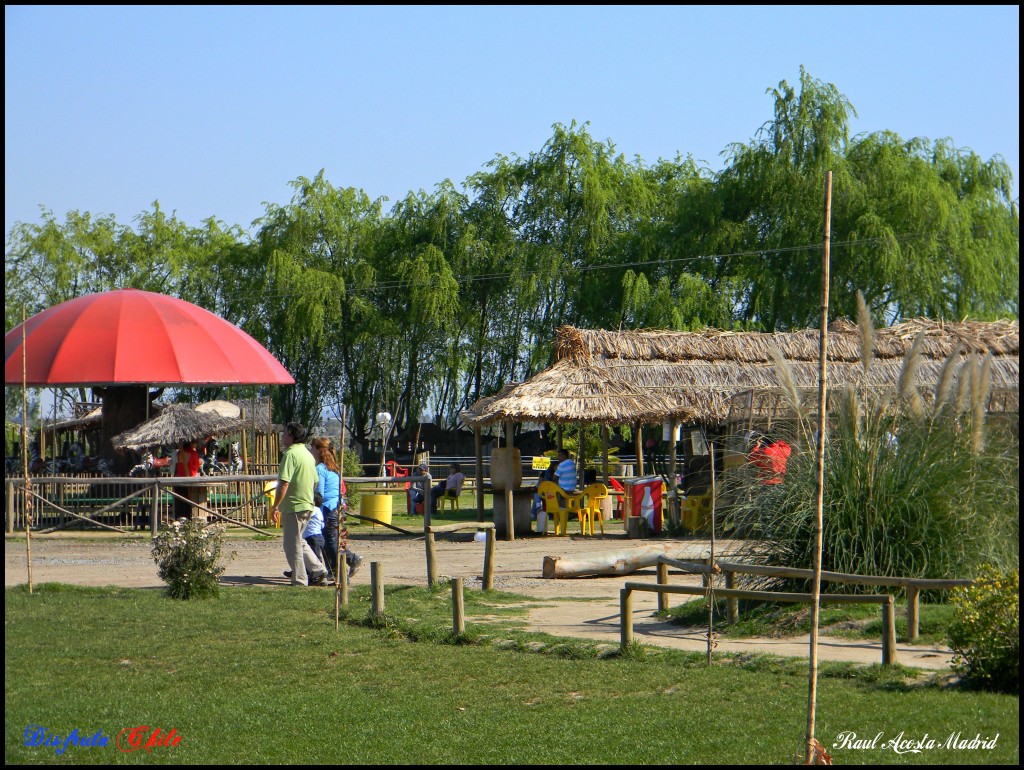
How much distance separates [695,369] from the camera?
24969 mm

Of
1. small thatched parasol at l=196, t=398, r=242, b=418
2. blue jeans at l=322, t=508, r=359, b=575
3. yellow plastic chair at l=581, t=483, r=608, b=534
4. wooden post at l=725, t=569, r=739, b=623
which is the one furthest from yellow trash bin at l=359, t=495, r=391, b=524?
wooden post at l=725, t=569, r=739, b=623

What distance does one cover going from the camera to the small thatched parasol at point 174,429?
24.6 meters

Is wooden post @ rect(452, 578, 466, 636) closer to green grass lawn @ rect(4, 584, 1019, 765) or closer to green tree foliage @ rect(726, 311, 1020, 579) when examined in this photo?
green grass lawn @ rect(4, 584, 1019, 765)

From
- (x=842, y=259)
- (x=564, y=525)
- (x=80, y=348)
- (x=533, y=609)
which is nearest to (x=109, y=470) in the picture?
(x=80, y=348)

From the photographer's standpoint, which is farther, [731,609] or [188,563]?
[188,563]

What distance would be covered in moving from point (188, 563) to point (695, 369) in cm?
1493

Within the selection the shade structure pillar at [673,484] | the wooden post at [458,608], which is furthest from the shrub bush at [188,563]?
the shade structure pillar at [673,484]

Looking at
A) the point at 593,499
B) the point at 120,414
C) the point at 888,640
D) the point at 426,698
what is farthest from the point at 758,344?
the point at 426,698

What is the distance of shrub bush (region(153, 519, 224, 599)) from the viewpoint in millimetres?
12023

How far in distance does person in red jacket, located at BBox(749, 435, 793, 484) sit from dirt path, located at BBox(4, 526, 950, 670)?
5.60 feet

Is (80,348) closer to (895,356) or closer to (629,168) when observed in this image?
(895,356)

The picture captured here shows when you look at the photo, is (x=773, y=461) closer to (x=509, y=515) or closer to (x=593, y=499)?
(x=509, y=515)

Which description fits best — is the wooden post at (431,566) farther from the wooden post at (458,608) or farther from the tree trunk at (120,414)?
the tree trunk at (120,414)

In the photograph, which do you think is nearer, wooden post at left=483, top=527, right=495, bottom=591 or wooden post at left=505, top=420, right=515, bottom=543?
wooden post at left=483, top=527, right=495, bottom=591
